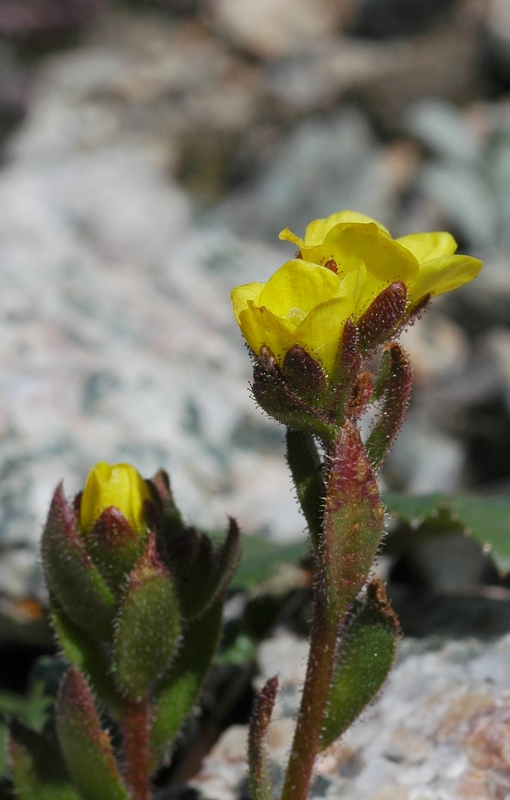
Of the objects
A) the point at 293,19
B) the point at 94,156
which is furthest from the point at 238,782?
the point at 293,19

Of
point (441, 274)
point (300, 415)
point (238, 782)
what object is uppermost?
point (441, 274)

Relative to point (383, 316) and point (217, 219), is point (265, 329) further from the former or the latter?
point (217, 219)

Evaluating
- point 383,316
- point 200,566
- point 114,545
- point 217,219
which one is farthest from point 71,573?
point 217,219

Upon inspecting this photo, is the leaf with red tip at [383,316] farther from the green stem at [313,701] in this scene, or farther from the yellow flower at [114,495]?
the yellow flower at [114,495]

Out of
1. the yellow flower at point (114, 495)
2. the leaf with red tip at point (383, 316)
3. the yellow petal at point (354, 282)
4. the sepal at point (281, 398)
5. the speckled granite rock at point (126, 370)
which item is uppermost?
the speckled granite rock at point (126, 370)

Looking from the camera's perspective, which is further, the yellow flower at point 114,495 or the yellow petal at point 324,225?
the yellow flower at point 114,495

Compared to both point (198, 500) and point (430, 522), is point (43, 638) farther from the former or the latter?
point (430, 522)

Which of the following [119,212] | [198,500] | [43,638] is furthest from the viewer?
[119,212]

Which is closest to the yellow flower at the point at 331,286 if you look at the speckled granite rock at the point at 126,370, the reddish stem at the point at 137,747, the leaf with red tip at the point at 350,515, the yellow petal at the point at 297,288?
the yellow petal at the point at 297,288
